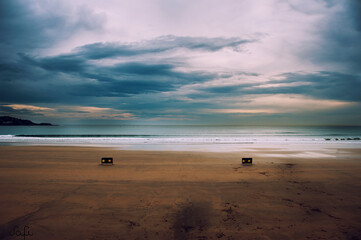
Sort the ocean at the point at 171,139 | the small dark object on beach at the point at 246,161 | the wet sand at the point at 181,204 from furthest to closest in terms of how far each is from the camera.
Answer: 1. the ocean at the point at 171,139
2. the small dark object on beach at the point at 246,161
3. the wet sand at the point at 181,204

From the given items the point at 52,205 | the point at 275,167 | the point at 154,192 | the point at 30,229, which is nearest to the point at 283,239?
the point at 154,192

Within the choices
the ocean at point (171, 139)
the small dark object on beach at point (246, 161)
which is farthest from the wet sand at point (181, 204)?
the ocean at point (171, 139)

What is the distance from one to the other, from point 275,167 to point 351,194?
417cm

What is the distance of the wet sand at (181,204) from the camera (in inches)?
176

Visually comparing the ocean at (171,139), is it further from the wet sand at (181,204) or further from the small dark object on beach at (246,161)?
the wet sand at (181,204)

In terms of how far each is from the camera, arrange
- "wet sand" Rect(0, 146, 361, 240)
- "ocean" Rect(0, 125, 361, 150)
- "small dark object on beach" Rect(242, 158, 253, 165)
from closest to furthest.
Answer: "wet sand" Rect(0, 146, 361, 240)
"small dark object on beach" Rect(242, 158, 253, 165)
"ocean" Rect(0, 125, 361, 150)

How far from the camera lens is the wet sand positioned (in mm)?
4480

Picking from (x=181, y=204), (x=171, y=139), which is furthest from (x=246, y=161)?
(x=171, y=139)

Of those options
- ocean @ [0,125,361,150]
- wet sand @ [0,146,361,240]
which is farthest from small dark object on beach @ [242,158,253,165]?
ocean @ [0,125,361,150]

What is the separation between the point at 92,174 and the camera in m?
9.38

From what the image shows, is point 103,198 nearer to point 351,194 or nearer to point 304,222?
point 304,222

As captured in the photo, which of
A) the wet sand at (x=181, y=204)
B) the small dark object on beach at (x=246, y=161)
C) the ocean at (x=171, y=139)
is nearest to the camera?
the wet sand at (x=181, y=204)

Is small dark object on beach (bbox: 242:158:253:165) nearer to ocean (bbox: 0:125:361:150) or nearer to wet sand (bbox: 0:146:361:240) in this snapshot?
wet sand (bbox: 0:146:361:240)

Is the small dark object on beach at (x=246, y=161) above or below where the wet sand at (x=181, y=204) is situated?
above
